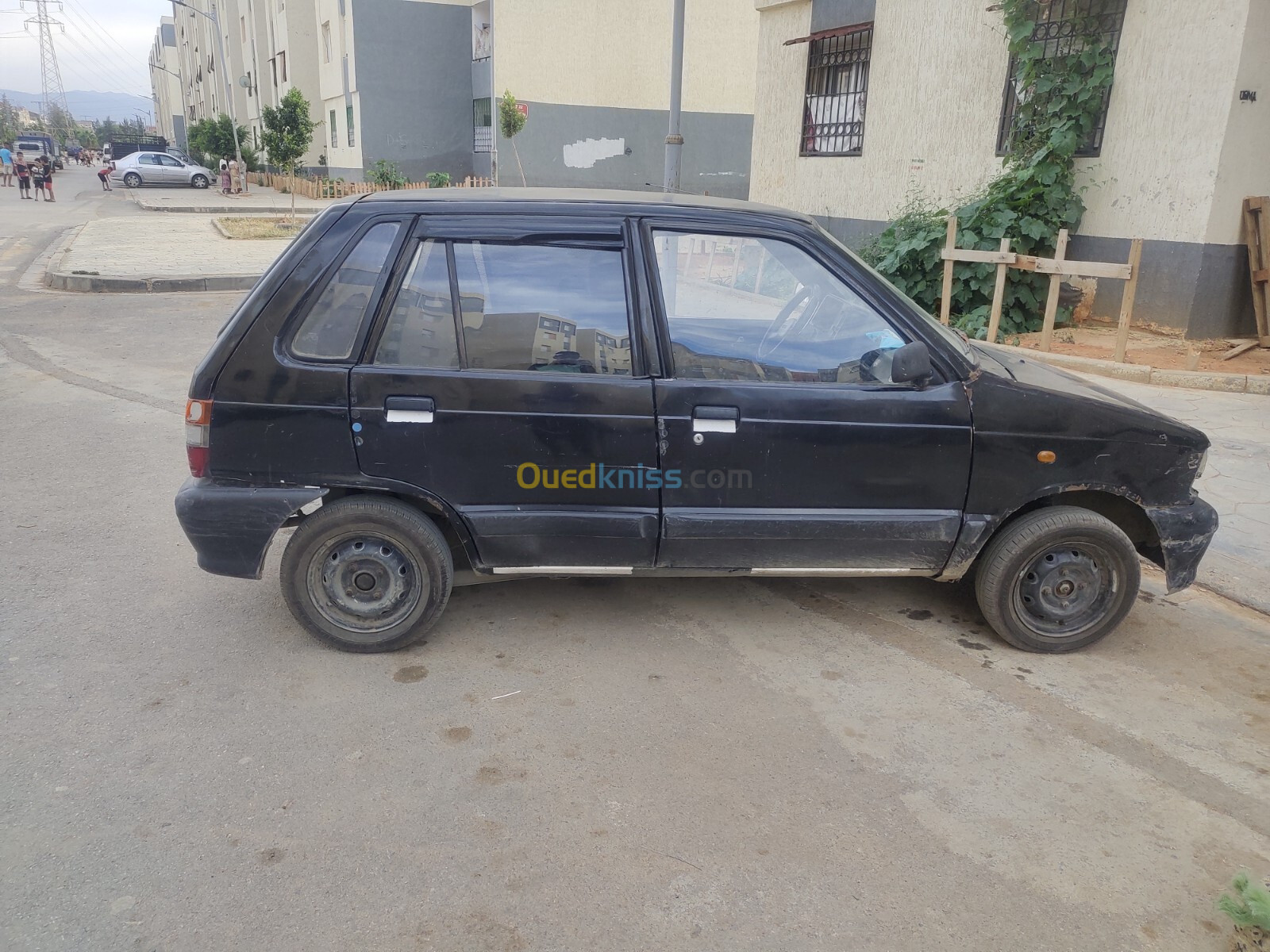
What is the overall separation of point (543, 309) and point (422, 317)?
48 centimetres

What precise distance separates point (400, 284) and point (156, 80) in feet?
463

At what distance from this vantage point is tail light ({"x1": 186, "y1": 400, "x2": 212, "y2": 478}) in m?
3.65

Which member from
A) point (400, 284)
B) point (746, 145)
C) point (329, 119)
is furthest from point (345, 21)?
point (400, 284)

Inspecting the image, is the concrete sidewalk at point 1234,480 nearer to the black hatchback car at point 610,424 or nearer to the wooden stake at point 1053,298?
the wooden stake at point 1053,298

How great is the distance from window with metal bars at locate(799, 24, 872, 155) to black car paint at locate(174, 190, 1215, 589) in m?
10.2

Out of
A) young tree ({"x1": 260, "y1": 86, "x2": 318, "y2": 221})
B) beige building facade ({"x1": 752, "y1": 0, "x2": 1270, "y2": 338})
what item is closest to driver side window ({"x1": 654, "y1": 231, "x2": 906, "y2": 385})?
beige building facade ({"x1": 752, "y1": 0, "x2": 1270, "y2": 338})

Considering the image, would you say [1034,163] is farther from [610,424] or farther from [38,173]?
[38,173]

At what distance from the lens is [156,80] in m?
120

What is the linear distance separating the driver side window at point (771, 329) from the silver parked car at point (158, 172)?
46.2 meters

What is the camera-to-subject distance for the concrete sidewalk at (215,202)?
30188 mm

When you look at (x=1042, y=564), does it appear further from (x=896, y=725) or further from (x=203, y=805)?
(x=203, y=805)

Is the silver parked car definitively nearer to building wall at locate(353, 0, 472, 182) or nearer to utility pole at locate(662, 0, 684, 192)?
building wall at locate(353, 0, 472, 182)

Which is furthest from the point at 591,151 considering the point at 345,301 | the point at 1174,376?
the point at 345,301

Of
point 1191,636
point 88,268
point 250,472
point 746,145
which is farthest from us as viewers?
point 746,145
